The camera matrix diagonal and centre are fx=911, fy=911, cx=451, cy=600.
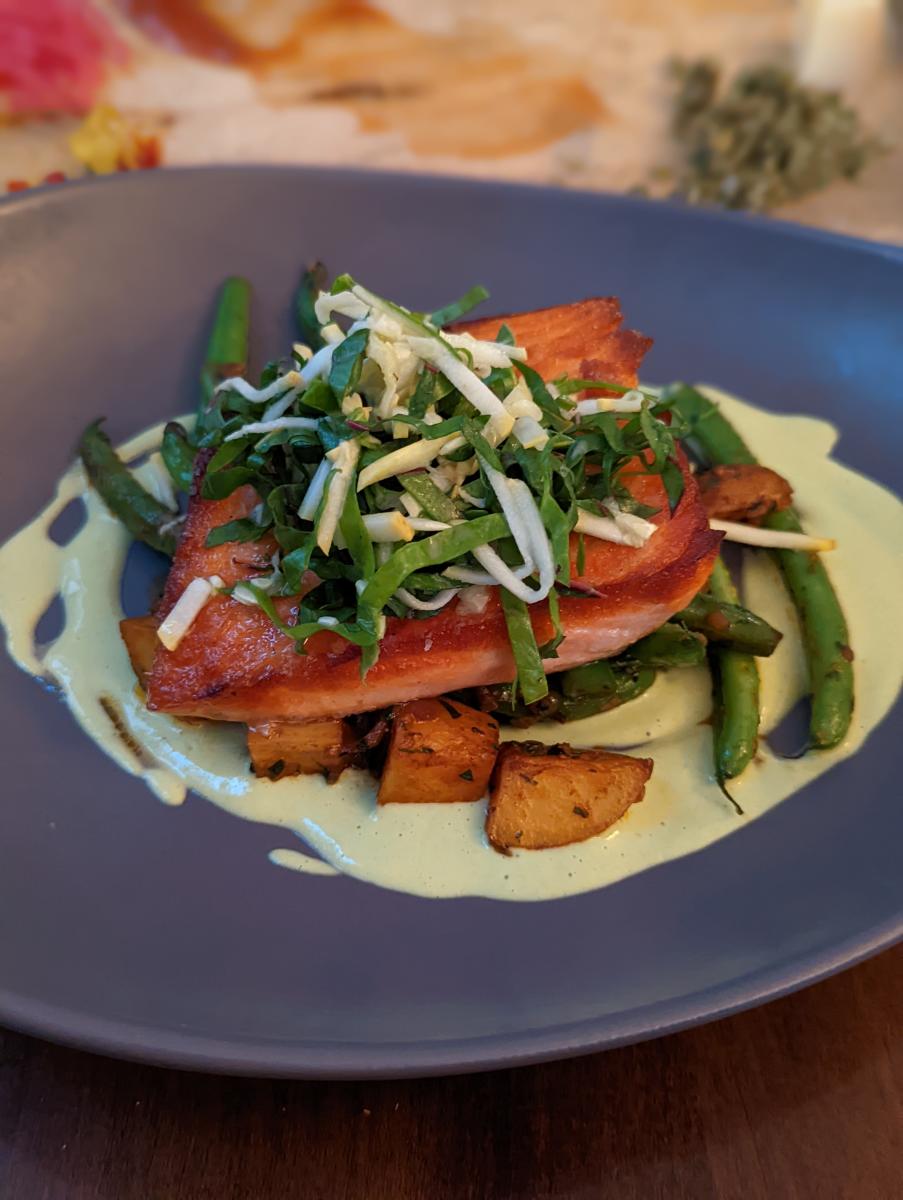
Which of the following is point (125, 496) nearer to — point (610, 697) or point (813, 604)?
point (610, 697)

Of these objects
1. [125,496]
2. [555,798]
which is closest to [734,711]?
[555,798]

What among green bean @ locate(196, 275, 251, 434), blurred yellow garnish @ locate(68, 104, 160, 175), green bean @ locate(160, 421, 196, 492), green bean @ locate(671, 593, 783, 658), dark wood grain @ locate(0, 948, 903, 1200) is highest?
blurred yellow garnish @ locate(68, 104, 160, 175)

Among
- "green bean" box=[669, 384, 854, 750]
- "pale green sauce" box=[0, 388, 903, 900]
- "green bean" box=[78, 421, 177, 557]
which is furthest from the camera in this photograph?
"green bean" box=[78, 421, 177, 557]

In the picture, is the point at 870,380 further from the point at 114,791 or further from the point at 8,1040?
the point at 8,1040

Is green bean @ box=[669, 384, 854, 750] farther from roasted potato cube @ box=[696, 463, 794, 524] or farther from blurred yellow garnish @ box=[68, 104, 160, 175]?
blurred yellow garnish @ box=[68, 104, 160, 175]

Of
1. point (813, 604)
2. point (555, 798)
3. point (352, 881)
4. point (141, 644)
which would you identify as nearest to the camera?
point (352, 881)

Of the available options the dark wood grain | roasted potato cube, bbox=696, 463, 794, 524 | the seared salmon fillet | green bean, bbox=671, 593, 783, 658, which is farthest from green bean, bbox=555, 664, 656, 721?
the dark wood grain

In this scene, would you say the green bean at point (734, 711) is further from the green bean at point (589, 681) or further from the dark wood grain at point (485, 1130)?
the dark wood grain at point (485, 1130)
